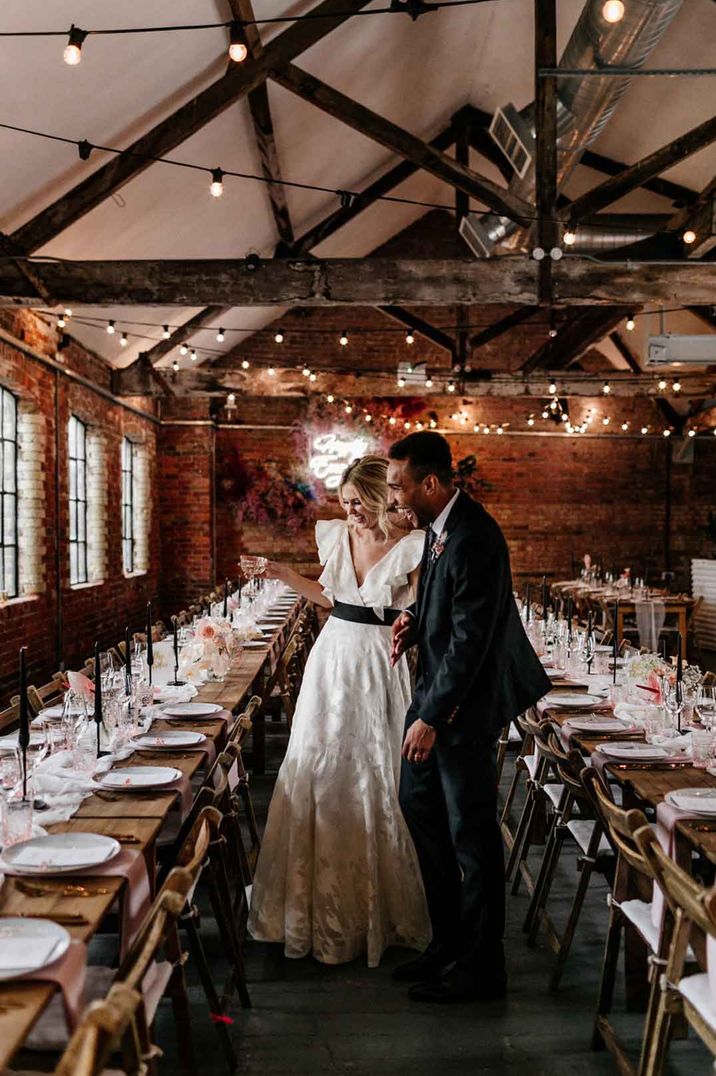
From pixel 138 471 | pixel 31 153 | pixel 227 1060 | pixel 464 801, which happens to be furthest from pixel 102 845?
pixel 138 471

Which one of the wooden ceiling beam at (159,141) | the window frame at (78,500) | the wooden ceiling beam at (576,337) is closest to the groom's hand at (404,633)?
the wooden ceiling beam at (159,141)

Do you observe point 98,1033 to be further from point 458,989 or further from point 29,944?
point 458,989

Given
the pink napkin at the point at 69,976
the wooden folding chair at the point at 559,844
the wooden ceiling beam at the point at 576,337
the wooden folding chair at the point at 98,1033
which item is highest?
the wooden ceiling beam at the point at 576,337

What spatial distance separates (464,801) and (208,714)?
4.48ft

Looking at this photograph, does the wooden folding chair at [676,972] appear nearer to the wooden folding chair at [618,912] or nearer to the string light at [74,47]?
the wooden folding chair at [618,912]

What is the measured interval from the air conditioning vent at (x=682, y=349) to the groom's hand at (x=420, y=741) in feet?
24.1

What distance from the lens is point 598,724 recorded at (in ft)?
12.8

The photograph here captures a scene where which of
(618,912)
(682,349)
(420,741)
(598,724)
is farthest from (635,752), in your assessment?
(682,349)

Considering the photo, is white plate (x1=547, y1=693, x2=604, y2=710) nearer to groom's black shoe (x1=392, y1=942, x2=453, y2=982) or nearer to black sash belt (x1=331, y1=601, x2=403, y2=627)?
black sash belt (x1=331, y1=601, x2=403, y2=627)

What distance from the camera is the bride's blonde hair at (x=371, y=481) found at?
3.87 metres

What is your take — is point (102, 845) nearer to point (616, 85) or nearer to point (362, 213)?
point (616, 85)

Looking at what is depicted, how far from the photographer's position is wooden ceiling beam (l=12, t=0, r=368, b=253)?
652 cm

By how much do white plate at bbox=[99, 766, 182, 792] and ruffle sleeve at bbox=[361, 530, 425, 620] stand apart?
1070 mm

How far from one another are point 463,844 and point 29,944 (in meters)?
1.60
